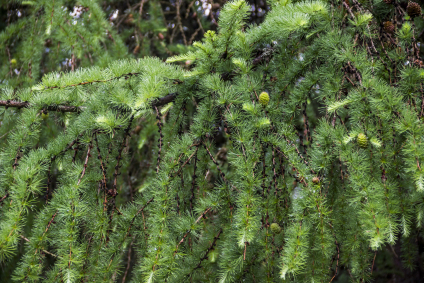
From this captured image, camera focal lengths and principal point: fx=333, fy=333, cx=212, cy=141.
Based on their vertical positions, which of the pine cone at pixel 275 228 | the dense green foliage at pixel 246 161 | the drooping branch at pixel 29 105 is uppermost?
the drooping branch at pixel 29 105

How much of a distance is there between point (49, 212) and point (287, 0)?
110cm

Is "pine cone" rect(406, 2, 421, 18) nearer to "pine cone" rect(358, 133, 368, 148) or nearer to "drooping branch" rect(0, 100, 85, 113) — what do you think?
"pine cone" rect(358, 133, 368, 148)

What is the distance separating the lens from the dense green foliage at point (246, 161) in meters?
0.95

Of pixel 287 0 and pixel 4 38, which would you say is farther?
pixel 4 38

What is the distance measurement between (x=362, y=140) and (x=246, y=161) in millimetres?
333

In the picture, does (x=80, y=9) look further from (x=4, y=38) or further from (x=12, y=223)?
(x=12, y=223)

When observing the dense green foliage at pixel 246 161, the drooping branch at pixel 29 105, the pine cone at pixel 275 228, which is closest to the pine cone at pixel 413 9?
the dense green foliage at pixel 246 161

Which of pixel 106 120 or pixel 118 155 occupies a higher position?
pixel 106 120

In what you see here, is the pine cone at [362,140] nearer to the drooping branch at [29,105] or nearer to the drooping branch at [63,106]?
the drooping branch at [63,106]

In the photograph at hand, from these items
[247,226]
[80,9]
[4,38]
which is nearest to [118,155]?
[247,226]

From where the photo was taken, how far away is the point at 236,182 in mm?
1019

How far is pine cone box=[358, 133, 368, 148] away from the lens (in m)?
0.94

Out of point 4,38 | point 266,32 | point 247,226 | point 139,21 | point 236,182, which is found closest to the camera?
point 247,226

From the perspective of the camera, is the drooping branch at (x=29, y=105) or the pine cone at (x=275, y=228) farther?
the drooping branch at (x=29, y=105)
